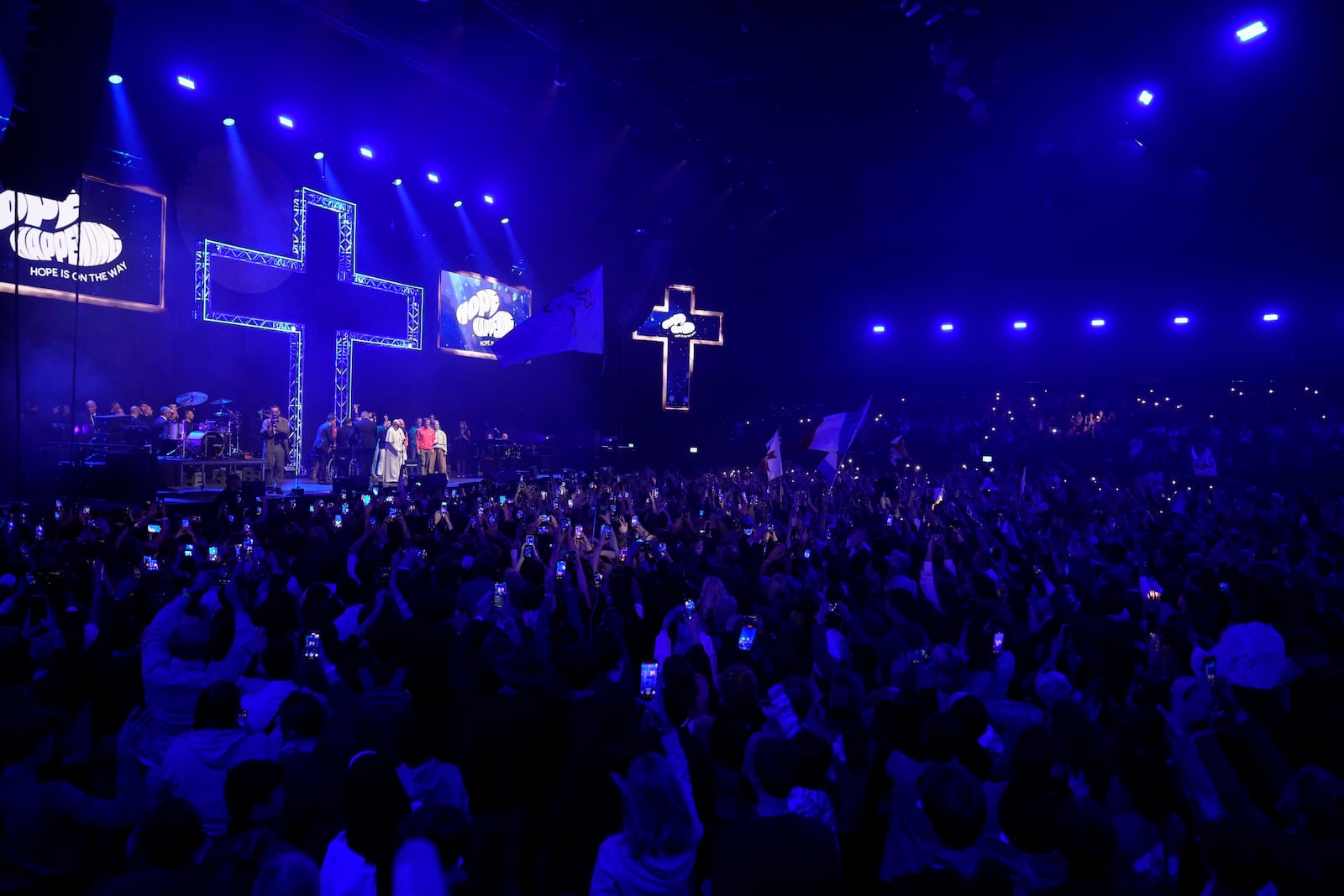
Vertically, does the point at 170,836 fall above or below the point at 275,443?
below

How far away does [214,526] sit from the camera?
855 centimetres

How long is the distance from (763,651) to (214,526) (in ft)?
21.1

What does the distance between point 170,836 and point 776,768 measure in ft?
6.09

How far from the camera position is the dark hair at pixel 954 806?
2.60 meters

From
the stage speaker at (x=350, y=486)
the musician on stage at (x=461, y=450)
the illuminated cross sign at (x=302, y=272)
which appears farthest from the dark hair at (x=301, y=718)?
the musician on stage at (x=461, y=450)

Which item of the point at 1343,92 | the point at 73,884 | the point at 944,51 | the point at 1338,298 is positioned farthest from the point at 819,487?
the point at 1338,298

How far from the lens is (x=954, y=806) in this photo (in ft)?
8.59

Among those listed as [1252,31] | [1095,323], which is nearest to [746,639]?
[1252,31]

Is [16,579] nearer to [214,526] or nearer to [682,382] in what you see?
[214,526]

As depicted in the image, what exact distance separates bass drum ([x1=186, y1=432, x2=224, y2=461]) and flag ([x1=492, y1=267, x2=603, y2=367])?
686 centimetres

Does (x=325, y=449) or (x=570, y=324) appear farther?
(x=325, y=449)

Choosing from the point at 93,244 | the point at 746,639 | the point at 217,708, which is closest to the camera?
the point at 217,708

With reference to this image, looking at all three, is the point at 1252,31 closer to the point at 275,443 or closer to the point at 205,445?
the point at 205,445

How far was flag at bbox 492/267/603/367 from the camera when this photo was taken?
1201 centimetres
